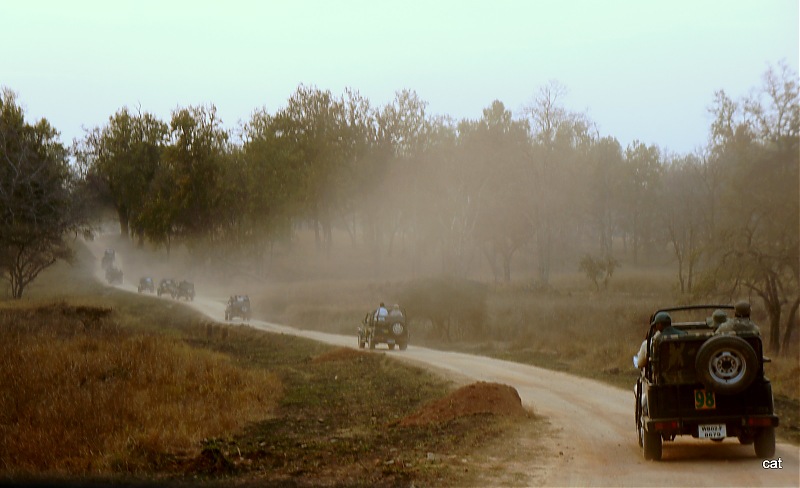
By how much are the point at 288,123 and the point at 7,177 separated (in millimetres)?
39881

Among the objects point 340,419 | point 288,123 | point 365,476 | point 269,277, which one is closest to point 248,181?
point 288,123

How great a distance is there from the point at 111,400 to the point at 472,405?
7058mm

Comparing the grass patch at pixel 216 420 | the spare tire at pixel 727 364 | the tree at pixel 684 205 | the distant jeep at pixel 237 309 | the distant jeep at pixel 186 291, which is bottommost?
the grass patch at pixel 216 420

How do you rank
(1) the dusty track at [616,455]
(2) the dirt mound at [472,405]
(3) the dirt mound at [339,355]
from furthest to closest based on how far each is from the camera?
(3) the dirt mound at [339,355] < (2) the dirt mound at [472,405] < (1) the dusty track at [616,455]

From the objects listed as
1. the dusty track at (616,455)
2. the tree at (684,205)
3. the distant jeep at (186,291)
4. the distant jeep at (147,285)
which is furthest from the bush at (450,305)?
the distant jeep at (147,285)

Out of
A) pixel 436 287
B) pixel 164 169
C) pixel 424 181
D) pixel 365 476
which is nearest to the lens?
pixel 365 476

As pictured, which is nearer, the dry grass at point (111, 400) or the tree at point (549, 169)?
the dry grass at point (111, 400)

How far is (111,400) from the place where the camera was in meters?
19.4

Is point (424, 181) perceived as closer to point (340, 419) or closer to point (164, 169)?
point (164, 169)

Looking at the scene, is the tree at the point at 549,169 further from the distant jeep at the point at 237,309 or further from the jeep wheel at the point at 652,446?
the jeep wheel at the point at 652,446

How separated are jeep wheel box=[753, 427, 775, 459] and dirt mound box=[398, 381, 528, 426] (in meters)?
5.58

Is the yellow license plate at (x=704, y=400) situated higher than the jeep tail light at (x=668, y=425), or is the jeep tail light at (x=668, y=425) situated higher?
the yellow license plate at (x=704, y=400)

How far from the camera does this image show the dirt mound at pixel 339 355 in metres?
32.0

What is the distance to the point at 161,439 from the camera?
1567cm
